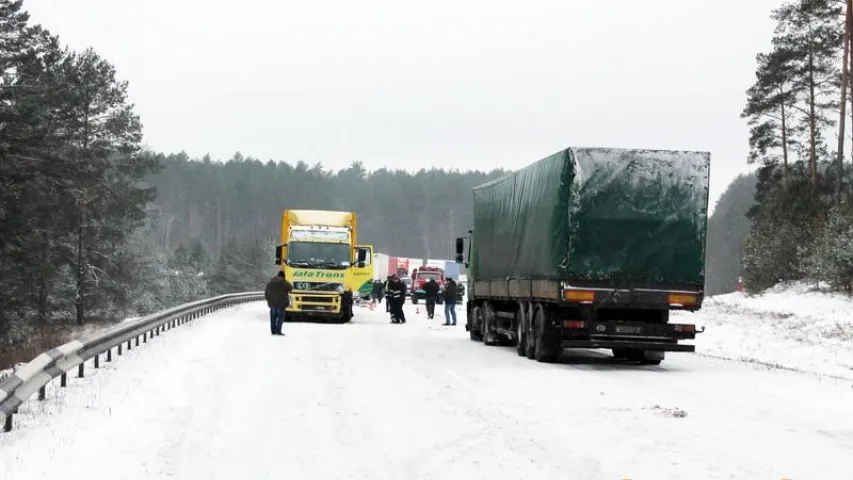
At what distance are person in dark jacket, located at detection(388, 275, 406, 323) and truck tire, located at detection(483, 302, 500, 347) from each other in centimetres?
981

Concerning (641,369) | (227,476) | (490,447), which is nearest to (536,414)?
(490,447)

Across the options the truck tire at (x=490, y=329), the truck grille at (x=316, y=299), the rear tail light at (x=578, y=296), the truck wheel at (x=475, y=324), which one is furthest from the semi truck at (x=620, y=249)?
the truck grille at (x=316, y=299)

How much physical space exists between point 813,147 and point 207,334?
1423 inches

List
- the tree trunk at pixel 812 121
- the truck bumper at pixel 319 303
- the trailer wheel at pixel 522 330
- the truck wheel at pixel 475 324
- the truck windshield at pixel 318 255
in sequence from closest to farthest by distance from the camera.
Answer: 1. the trailer wheel at pixel 522 330
2. the truck wheel at pixel 475 324
3. the truck bumper at pixel 319 303
4. the truck windshield at pixel 318 255
5. the tree trunk at pixel 812 121

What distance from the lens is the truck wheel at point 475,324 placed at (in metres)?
24.0

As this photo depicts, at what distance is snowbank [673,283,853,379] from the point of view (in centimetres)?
1972

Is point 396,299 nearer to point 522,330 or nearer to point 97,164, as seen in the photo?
point 522,330

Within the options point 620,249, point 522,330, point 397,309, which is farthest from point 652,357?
point 397,309

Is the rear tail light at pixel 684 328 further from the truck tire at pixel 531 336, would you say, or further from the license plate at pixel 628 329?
the truck tire at pixel 531 336

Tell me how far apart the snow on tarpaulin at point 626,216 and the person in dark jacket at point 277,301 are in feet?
29.6

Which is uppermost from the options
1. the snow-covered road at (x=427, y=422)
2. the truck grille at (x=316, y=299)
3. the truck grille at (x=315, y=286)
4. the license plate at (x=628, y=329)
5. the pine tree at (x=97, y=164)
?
the pine tree at (x=97, y=164)

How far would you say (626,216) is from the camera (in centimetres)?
1719

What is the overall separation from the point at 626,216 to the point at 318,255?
53.0ft

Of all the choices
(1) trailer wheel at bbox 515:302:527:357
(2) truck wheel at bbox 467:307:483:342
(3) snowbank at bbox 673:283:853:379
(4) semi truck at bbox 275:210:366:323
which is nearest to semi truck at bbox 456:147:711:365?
(1) trailer wheel at bbox 515:302:527:357
